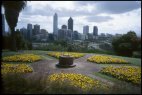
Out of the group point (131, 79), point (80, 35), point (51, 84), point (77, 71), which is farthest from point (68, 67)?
point (80, 35)

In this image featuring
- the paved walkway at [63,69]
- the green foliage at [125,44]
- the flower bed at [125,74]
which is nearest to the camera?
the flower bed at [125,74]

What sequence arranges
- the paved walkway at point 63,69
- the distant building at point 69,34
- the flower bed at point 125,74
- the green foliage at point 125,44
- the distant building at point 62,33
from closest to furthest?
the flower bed at point 125,74 < the paved walkway at point 63,69 < the distant building at point 69,34 < the distant building at point 62,33 < the green foliage at point 125,44

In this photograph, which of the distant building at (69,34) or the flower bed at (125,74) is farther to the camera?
the distant building at (69,34)

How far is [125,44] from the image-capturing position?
21.5 metres

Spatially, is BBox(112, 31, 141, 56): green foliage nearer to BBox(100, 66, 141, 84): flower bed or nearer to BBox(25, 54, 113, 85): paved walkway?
BBox(25, 54, 113, 85): paved walkway

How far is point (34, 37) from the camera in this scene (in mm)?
20906

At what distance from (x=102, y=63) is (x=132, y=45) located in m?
7.18

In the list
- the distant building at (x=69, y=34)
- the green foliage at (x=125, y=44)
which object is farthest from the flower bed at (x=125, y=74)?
the green foliage at (x=125, y=44)

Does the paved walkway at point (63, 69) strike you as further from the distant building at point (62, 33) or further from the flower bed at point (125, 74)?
the distant building at point (62, 33)

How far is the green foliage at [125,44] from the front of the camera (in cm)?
2120

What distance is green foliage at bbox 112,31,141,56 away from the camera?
21.2 meters

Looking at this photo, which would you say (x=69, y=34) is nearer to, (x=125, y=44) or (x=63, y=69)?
(x=125, y=44)

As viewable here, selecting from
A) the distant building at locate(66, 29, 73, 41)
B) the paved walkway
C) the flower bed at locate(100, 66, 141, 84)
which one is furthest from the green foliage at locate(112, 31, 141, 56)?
the flower bed at locate(100, 66, 141, 84)

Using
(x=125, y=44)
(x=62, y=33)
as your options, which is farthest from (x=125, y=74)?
(x=125, y=44)
